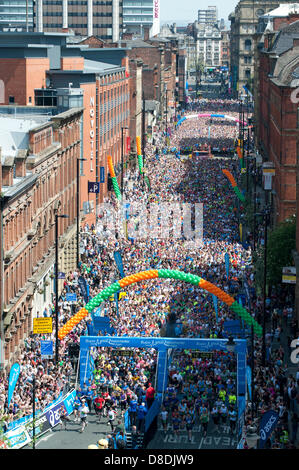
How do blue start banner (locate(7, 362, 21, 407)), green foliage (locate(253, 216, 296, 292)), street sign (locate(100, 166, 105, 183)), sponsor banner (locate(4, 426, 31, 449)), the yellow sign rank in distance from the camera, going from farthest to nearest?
street sign (locate(100, 166, 105, 183)) → green foliage (locate(253, 216, 296, 292)) → the yellow sign → blue start banner (locate(7, 362, 21, 407)) → sponsor banner (locate(4, 426, 31, 449))

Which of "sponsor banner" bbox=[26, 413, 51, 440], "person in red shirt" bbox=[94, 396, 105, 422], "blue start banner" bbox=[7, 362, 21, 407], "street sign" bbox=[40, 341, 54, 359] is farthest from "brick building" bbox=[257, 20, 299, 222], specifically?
"sponsor banner" bbox=[26, 413, 51, 440]

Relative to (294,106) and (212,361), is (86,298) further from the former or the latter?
(294,106)

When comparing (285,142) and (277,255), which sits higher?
(285,142)

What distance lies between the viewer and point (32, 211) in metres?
54.3

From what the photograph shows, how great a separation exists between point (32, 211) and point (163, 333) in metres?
10.0

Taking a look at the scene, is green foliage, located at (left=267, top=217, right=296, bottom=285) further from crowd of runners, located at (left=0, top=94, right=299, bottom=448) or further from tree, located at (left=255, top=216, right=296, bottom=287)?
crowd of runners, located at (left=0, top=94, right=299, bottom=448)

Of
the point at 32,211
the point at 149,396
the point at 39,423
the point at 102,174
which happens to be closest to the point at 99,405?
the point at 149,396

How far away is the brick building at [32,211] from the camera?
46906mm

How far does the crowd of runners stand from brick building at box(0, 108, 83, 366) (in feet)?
4.72

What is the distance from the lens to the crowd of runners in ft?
125

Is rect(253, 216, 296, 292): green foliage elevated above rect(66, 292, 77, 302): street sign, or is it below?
above

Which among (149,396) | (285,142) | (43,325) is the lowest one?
(149,396)

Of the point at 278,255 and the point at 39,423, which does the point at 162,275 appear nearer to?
the point at 278,255

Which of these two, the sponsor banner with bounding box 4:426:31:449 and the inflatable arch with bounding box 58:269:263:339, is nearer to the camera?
the sponsor banner with bounding box 4:426:31:449
